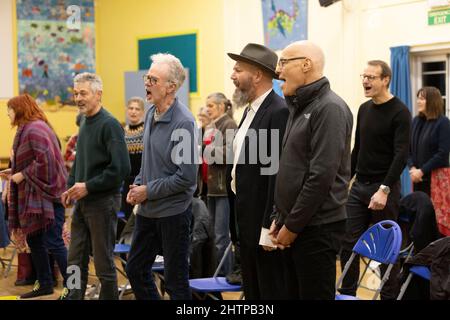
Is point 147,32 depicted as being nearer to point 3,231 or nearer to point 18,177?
point 3,231

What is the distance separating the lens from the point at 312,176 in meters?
2.92

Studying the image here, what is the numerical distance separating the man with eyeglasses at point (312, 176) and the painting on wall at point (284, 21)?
5450mm

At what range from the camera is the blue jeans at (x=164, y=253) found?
12.4ft

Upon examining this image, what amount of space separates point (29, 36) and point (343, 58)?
4.84 meters

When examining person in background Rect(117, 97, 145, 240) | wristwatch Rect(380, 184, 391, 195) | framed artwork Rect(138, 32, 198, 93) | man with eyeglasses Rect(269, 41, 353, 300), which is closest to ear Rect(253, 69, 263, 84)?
man with eyeglasses Rect(269, 41, 353, 300)

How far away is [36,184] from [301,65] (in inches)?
115

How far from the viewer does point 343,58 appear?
26.2ft

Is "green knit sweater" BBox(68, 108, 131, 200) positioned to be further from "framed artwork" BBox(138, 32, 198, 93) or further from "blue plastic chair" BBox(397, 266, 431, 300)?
"framed artwork" BBox(138, 32, 198, 93)

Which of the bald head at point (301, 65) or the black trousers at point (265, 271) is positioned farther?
the black trousers at point (265, 271)

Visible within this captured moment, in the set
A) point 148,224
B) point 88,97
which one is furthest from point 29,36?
point 148,224

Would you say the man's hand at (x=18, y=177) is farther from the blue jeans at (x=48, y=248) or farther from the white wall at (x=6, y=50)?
the white wall at (x=6, y=50)

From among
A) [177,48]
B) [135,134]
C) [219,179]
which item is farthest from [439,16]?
[177,48]

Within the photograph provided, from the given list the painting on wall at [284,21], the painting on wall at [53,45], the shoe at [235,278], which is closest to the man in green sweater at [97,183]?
the shoe at [235,278]
